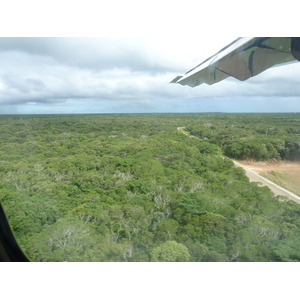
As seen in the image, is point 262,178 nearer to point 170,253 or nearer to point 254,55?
point 170,253

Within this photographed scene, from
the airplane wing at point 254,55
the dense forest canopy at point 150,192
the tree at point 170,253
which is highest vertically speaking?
the airplane wing at point 254,55

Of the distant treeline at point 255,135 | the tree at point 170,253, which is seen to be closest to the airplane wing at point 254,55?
the tree at point 170,253

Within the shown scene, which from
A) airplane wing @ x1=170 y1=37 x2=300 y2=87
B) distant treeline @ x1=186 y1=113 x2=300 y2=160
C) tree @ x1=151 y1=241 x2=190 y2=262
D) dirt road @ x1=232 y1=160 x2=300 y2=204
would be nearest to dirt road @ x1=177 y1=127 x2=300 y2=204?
dirt road @ x1=232 y1=160 x2=300 y2=204

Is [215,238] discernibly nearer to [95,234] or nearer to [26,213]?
[95,234]

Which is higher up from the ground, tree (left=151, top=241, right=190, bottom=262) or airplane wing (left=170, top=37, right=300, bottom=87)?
airplane wing (left=170, top=37, right=300, bottom=87)

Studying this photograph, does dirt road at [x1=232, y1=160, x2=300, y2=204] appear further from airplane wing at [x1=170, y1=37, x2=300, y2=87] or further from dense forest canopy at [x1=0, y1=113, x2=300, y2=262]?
airplane wing at [x1=170, y1=37, x2=300, y2=87]

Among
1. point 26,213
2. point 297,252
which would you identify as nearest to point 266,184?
point 297,252

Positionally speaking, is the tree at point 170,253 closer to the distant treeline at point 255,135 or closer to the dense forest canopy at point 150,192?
the dense forest canopy at point 150,192

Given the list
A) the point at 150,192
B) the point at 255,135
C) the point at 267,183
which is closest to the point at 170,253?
the point at 150,192
